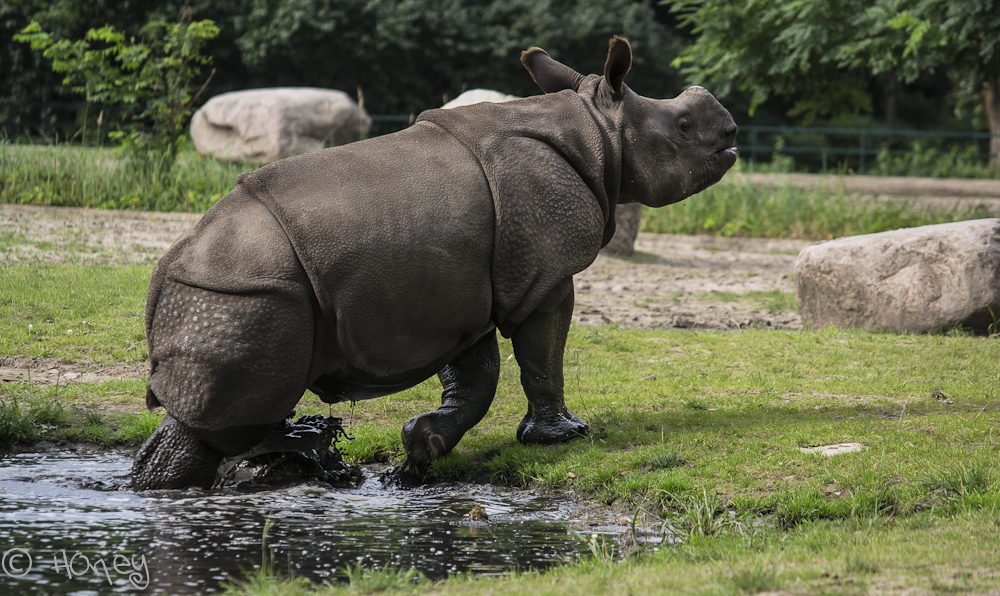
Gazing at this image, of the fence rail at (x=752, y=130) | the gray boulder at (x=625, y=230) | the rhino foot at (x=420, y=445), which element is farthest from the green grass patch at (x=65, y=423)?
the fence rail at (x=752, y=130)

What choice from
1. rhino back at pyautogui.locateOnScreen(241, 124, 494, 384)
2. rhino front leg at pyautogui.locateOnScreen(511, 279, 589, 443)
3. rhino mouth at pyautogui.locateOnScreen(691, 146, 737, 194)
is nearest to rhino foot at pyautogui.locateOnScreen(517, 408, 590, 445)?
rhino front leg at pyautogui.locateOnScreen(511, 279, 589, 443)

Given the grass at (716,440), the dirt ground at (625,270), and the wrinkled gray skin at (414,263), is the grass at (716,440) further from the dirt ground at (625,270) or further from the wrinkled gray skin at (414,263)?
the wrinkled gray skin at (414,263)

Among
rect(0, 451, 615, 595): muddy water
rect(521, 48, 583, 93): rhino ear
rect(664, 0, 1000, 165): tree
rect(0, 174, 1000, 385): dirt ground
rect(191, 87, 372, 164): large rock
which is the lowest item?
rect(0, 174, 1000, 385): dirt ground

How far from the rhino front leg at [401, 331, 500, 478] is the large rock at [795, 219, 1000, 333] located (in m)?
4.92

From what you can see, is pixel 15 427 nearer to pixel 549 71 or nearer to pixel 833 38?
pixel 549 71

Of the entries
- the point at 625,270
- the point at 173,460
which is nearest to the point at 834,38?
the point at 625,270

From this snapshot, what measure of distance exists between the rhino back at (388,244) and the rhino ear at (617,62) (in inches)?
40.4

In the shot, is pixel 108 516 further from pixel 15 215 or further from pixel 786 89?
pixel 786 89

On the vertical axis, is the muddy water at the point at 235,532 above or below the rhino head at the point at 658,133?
below

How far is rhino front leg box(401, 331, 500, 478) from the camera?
18.4 feet

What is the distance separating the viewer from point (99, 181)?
583 inches

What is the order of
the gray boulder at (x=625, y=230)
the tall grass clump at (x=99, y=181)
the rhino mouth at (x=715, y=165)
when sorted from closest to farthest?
the rhino mouth at (x=715, y=165), the gray boulder at (x=625, y=230), the tall grass clump at (x=99, y=181)

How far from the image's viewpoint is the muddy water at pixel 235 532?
402 cm

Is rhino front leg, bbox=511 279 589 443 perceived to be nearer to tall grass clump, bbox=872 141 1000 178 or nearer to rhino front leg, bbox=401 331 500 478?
rhino front leg, bbox=401 331 500 478
